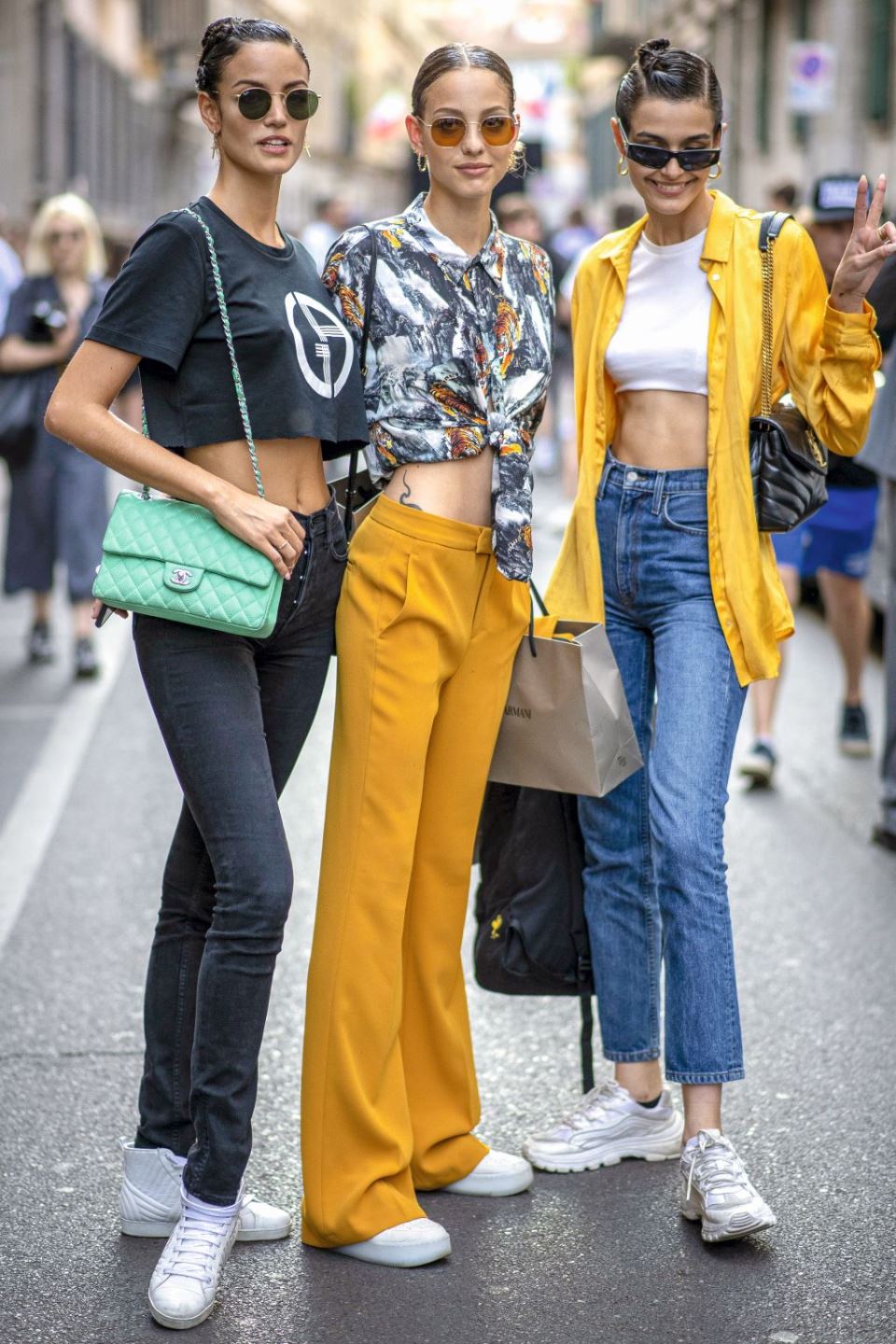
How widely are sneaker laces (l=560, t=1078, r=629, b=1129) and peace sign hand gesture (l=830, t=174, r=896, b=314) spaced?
1629 millimetres

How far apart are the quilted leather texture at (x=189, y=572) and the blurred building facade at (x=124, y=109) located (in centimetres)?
303

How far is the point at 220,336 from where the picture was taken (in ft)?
10.3

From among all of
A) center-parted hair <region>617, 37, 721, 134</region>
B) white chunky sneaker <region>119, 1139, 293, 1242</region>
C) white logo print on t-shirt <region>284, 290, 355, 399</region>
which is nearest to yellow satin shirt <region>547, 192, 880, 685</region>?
center-parted hair <region>617, 37, 721, 134</region>

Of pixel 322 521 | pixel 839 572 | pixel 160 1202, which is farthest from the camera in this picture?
pixel 839 572

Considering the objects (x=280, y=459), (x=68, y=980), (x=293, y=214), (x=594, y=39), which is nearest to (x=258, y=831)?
(x=280, y=459)

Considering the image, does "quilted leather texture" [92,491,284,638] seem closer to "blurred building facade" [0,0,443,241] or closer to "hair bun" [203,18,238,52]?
"hair bun" [203,18,238,52]

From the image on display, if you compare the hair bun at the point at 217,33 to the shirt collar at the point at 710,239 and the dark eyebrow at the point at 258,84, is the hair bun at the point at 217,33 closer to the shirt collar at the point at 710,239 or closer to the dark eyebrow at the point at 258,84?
the dark eyebrow at the point at 258,84

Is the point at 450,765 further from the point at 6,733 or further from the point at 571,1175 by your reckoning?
the point at 6,733

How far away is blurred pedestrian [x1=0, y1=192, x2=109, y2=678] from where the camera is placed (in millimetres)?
9266

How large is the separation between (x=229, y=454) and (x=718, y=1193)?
157cm

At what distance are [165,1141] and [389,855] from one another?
672mm

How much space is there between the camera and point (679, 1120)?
4027mm

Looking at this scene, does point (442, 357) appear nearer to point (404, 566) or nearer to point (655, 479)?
point (404, 566)

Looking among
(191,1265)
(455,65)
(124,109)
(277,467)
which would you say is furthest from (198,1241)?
(124,109)
